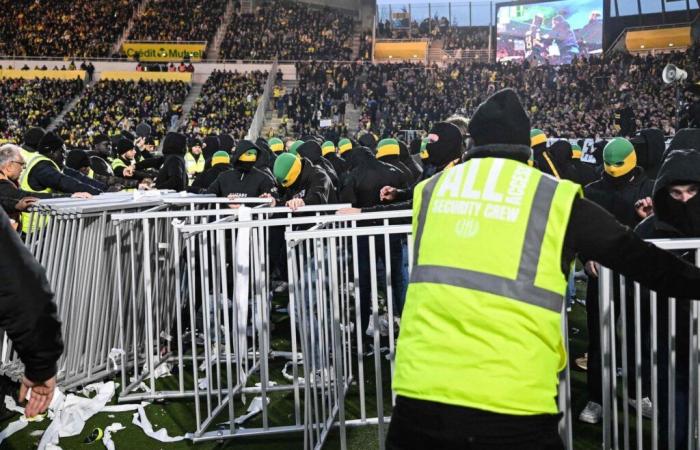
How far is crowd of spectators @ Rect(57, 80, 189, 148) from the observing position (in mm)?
32281

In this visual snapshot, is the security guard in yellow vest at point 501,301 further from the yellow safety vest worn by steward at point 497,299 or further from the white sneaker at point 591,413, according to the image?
the white sneaker at point 591,413

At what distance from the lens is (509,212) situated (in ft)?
7.27

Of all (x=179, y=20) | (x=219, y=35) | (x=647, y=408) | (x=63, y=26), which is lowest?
(x=647, y=408)

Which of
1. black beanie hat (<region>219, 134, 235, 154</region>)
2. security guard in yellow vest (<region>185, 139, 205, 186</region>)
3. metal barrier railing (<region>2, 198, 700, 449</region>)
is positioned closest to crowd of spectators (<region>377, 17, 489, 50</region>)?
security guard in yellow vest (<region>185, 139, 205, 186</region>)

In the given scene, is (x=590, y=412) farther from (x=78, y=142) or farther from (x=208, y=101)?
(x=208, y=101)

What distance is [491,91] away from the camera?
3500 centimetres

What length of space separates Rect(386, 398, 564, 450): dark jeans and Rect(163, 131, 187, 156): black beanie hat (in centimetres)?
750

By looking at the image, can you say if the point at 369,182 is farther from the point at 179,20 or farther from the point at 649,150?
the point at 179,20

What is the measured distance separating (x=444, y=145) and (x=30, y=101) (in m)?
34.4

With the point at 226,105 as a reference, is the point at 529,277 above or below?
above

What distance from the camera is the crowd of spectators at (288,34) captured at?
42.9 metres

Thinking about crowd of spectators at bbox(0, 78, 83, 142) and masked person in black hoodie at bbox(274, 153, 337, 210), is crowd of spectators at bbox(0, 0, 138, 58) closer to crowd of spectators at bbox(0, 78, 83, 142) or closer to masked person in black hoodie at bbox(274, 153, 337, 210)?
crowd of spectators at bbox(0, 78, 83, 142)

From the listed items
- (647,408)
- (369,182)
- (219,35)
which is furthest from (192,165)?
(219,35)

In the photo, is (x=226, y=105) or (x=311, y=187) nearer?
(x=311, y=187)
